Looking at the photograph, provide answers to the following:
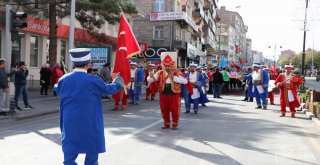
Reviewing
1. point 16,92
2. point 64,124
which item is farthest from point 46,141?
point 16,92

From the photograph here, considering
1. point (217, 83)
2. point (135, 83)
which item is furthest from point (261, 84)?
point (217, 83)

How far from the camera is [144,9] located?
48250 millimetres

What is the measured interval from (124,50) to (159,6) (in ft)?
134

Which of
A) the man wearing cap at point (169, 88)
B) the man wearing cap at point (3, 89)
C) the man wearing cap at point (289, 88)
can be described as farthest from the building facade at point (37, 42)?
the man wearing cap at point (169, 88)

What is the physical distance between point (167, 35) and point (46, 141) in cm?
3943

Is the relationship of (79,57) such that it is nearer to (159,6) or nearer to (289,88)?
(289,88)

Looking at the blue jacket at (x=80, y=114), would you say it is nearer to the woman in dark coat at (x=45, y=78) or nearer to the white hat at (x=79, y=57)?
the white hat at (x=79, y=57)

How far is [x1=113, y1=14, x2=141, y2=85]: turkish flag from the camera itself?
749 centimetres

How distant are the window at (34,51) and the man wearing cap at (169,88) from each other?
18.7 meters

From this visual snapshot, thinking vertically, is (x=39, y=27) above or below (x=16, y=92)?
above

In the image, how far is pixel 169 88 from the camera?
10.7 metres

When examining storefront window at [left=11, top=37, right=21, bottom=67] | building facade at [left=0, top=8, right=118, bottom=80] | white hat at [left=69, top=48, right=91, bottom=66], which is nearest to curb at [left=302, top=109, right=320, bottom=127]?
white hat at [left=69, top=48, right=91, bottom=66]

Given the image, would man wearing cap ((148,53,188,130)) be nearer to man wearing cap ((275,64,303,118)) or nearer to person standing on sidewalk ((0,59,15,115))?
person standing on sidewalk ((0,59,15,115))

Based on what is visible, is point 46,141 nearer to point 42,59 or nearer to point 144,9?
point 42,59
